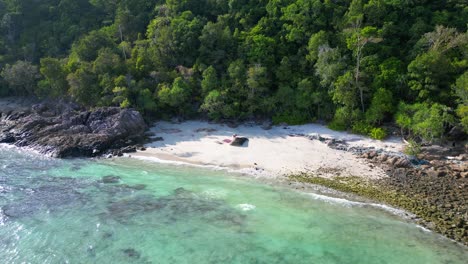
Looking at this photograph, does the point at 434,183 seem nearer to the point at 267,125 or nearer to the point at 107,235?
the point at 267,125

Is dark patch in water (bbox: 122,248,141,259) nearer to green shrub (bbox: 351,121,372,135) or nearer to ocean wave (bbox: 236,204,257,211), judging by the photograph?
ocean wave (bbox: 236,204,257,211)

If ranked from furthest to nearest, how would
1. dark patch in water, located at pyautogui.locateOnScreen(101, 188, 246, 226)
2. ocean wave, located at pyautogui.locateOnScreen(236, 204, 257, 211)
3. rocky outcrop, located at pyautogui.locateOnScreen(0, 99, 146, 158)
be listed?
1. rocky outcrop, located at pyautogui.locateOnScreen(0, 99, 146, 158)
2. ocean wave, located at pyautogui.locateOnScreen(236, 204, 257, 211)
3. dark patch in water, located at pyautogui.locateOnScreen(101, 188, 246, 226)

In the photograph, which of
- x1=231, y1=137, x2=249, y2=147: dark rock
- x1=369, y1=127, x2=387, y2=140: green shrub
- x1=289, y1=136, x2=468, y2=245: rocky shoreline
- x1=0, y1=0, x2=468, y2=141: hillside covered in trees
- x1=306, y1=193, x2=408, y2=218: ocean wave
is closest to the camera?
x1=289, y1=136, x2=468, y2=245: rocky shoreline

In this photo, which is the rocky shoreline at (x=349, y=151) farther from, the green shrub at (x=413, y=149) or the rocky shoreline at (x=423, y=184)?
the green shrub at (x=413, y=149)

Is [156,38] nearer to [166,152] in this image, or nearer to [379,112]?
[166,152]

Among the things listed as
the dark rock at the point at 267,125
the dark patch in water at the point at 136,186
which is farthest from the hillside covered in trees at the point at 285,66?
the dark patch in water at the point at 136,186

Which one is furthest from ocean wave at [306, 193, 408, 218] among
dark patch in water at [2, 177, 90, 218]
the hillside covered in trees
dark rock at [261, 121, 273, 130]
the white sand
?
dark patch in water at [2, 177, 90, 218]
